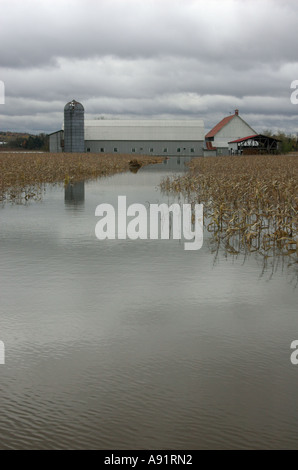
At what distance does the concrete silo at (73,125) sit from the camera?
102188 mm

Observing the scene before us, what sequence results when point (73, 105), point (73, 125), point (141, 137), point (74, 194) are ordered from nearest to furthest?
point (74, 194) → point (73, 105) → point (73, 125) → point (141, 137)

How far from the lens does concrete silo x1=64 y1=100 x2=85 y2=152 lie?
102188mm

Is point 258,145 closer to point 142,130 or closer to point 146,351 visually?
point 142,130

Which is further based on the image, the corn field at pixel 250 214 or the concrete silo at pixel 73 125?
the concrete silo at pixel 73 125

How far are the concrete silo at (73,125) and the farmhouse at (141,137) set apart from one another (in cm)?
270

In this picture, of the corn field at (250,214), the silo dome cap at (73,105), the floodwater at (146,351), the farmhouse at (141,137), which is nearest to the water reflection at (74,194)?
the corn field at (250,214)

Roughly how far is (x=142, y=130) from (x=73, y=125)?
14.7 m

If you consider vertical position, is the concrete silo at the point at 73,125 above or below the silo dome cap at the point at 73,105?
below

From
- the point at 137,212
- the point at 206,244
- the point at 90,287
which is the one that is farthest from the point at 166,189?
the point at 90,287

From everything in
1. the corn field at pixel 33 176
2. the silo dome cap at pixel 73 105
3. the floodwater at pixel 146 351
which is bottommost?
the floodwater at pixel 146 351

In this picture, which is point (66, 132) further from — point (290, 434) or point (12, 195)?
Answer: point (290, 434)

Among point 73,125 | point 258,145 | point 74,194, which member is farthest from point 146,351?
point 73,125

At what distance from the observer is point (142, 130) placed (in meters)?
111

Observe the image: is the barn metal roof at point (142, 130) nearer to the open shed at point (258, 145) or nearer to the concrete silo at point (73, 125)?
the concrete silo at point (73, 125)
